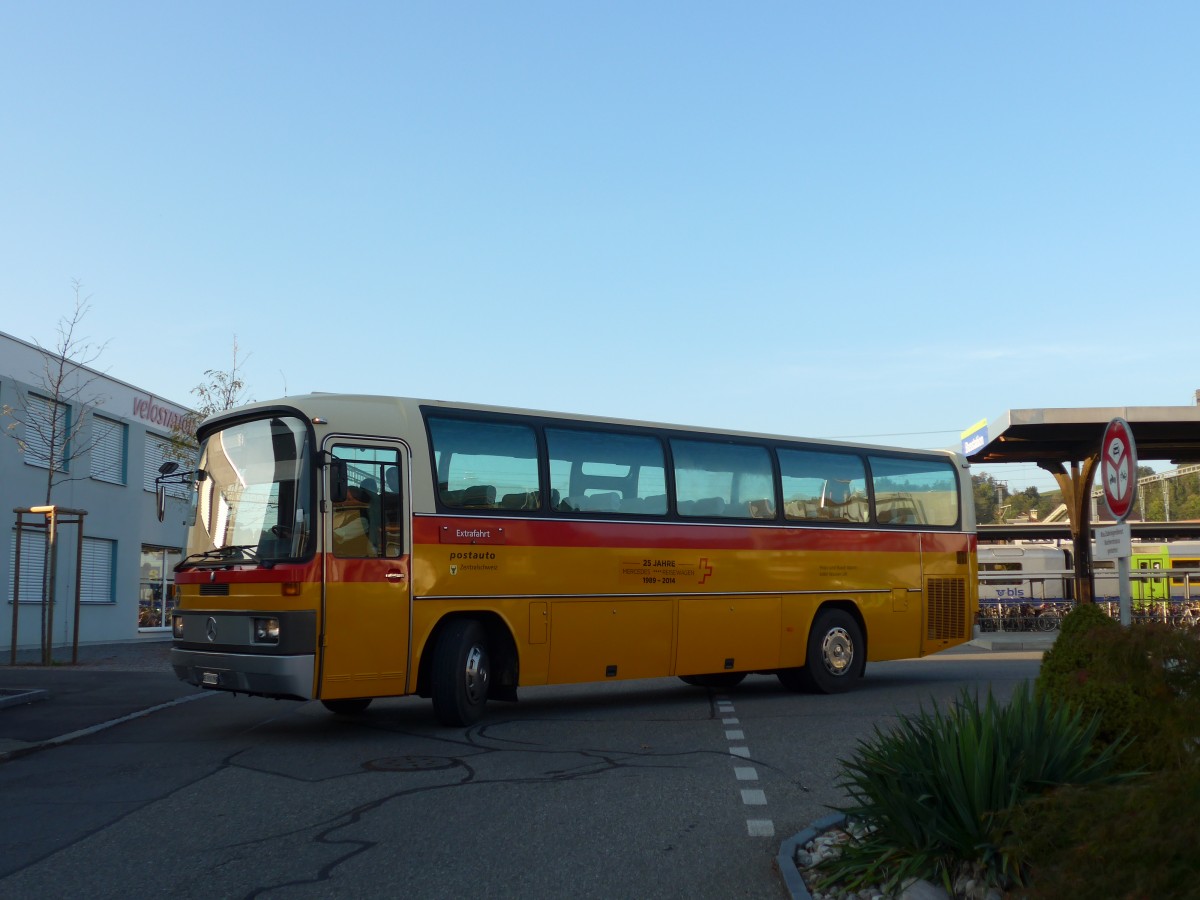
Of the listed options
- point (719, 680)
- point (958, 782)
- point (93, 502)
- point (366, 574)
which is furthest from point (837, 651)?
point (93, 502)

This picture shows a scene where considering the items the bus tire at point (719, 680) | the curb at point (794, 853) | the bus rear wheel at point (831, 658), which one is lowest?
the bus tire at point (719, 680)

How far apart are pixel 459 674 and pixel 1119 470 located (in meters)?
6.22

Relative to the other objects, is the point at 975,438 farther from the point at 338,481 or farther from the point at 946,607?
the point at 338,481

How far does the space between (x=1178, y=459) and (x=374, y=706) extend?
1001 inches

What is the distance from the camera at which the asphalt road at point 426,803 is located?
20.5 ft

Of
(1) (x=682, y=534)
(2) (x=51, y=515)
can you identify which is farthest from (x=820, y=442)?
(2) (x=51, y=515)

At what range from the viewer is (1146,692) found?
194 inches

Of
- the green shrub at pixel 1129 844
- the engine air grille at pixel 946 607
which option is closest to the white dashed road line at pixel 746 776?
the green shrub at pixel 1129 844

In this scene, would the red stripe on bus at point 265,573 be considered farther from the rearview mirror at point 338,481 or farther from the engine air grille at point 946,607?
the engine air grille at point 946,607

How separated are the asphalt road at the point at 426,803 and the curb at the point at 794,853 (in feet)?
0.34

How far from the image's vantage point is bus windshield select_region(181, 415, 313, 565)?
→ 11.6 m

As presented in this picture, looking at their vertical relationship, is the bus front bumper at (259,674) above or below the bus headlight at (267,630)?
below

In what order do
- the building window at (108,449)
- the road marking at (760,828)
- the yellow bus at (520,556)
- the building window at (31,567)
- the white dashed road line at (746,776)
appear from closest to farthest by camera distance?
the road marking at (760,828) < the white dashed road line at (746,776) < the yellow bus at (520,556) < the building window at (31,567) < the building window at (108,449)

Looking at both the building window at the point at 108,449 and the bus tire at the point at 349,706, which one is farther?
the building window at the point at 108,449
